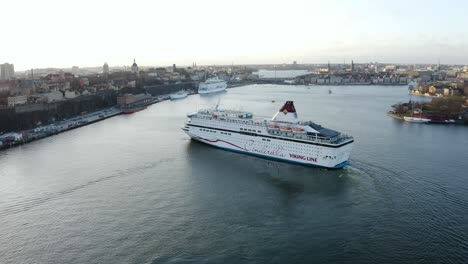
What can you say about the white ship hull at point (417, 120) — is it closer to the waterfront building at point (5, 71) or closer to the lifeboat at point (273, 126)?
the lifeboat at point (273, 126)

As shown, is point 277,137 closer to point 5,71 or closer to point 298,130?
point 298,130

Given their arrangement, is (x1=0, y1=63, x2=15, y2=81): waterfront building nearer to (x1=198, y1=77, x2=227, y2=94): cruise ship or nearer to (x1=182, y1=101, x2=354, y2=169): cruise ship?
(x1=198, y1=77, x2=227, y2=94): cruise ship

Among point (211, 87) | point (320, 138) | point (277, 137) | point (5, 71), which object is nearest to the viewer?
point (320, 138)

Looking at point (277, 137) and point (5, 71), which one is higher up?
point (5, 71)

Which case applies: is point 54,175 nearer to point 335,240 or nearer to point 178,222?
point 178,222

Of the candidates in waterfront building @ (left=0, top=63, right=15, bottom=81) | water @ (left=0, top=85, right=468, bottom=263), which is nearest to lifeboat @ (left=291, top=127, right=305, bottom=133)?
water @ (left=0, top=85, right=468, bottom=263)

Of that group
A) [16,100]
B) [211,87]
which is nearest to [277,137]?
[16,100]
